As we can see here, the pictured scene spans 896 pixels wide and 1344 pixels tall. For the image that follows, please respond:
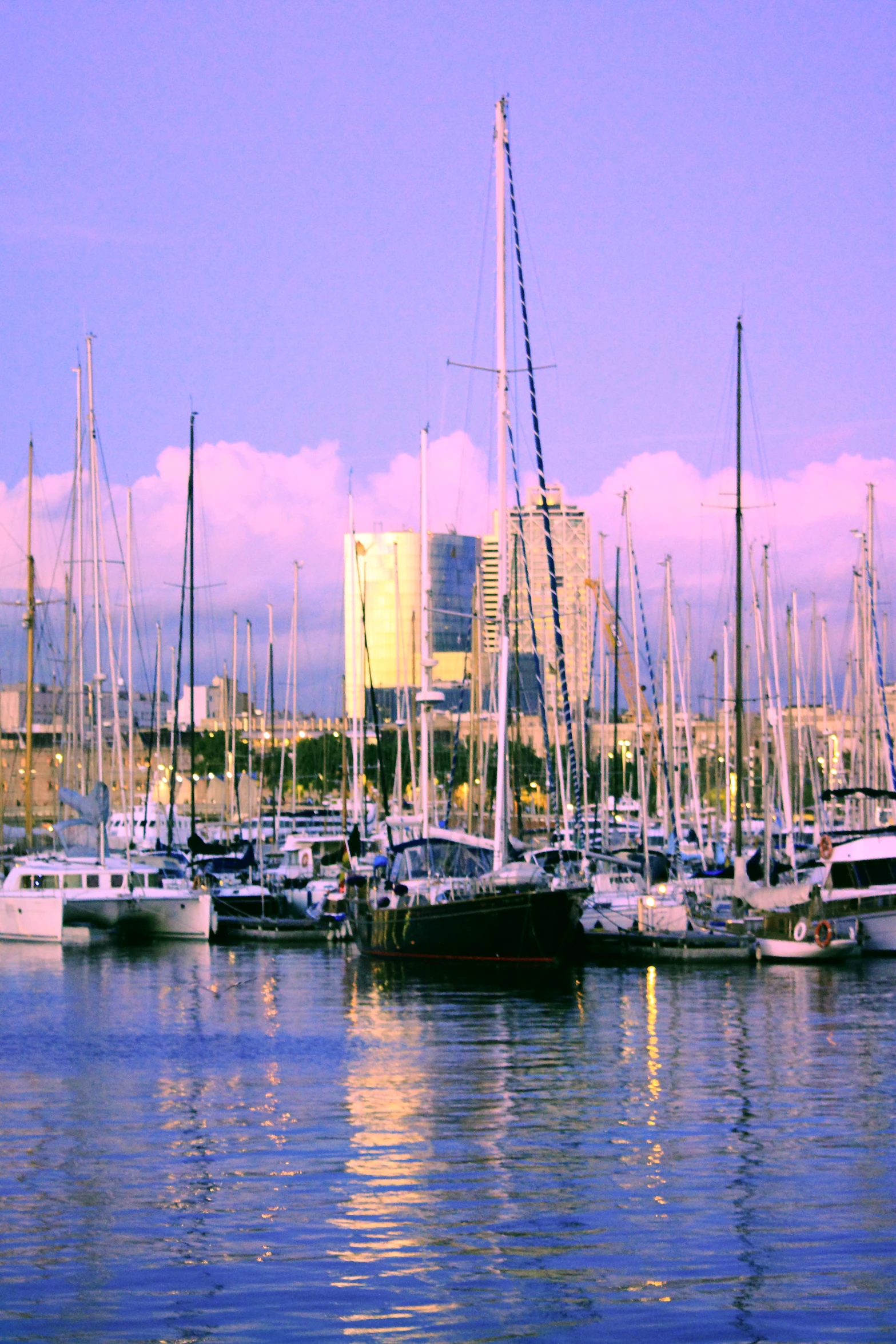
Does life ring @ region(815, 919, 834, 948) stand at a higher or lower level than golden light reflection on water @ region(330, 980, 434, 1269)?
higher

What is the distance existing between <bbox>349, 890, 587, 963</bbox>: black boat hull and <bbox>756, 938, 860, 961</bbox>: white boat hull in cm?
545

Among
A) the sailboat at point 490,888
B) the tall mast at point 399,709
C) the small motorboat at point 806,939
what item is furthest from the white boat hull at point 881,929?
the tall mast at point 399,709

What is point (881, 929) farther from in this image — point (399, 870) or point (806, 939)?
point (399, 870)

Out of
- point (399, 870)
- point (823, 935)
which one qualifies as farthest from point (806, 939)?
point (399, 870)

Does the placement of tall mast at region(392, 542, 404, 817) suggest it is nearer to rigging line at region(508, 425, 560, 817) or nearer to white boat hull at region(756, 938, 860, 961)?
rigging line at region(508, 425, 560, 817)

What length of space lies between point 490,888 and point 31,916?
67.0 feet

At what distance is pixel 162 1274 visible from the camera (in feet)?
48.8

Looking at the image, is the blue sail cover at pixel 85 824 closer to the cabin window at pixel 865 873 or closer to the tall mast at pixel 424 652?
the tall mast at pixel 424 652

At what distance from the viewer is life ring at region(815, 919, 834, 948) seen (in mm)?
45781

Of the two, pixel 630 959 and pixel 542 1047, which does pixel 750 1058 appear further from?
pixel 630 959

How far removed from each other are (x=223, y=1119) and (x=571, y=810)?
46502mm

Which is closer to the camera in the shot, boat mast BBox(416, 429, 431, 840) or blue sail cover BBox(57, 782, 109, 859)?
boat mast BBox(416, 429, 431, 840)

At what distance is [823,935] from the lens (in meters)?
45.9

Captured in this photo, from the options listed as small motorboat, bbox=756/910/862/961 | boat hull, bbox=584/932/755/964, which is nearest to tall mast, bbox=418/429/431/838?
boat hull, bbox=584/932/755/964
